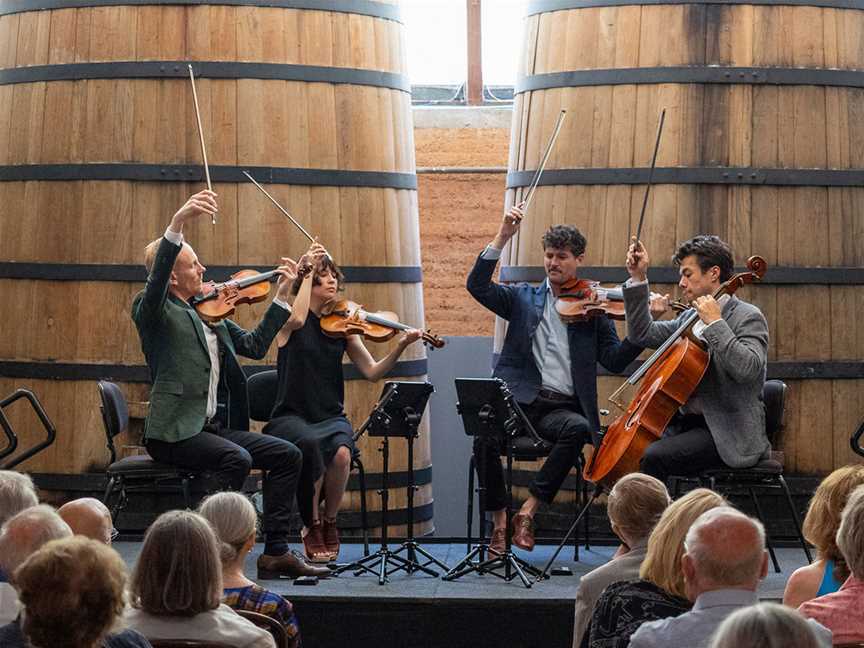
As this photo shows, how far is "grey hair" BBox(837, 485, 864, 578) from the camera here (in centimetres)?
337

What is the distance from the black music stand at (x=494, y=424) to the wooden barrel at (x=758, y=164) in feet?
3.50

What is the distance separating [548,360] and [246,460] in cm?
138

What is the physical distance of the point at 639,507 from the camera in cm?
411

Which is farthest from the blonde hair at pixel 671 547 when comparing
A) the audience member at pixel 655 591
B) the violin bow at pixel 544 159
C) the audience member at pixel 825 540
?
the violin bow at pixel 544 159

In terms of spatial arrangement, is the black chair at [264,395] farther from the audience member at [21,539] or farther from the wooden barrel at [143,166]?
the audience member at [21,539]

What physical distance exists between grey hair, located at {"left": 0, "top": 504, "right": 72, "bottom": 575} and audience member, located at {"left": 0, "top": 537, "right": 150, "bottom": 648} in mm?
686

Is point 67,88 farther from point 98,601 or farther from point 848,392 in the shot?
point 98,601

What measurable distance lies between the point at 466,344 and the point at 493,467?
8.91 ft

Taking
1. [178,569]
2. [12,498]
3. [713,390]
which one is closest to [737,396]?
[713,390]

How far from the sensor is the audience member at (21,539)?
345 cm

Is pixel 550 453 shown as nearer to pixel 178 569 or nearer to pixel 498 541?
pixel 498 541

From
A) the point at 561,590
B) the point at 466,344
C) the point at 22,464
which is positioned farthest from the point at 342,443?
the point at 466,344

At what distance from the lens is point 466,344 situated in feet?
30.3

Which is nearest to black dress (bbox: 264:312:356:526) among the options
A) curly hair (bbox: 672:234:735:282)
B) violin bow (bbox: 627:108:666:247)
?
violin bow (bbox: 627:108:666:247)
